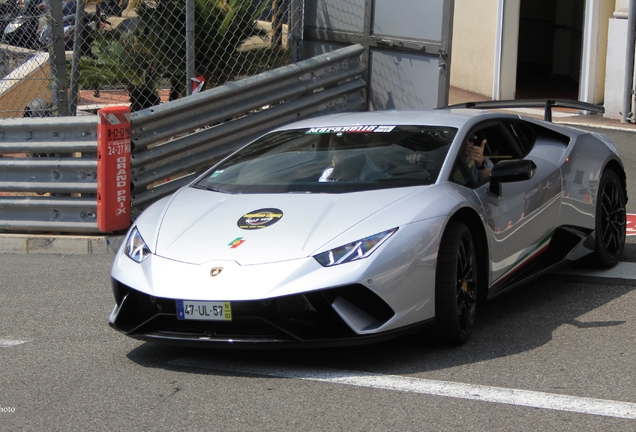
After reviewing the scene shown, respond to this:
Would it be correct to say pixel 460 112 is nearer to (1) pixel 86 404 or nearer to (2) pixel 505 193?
(2) pixel 505 193

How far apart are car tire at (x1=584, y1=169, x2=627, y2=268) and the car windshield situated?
1.66 meters

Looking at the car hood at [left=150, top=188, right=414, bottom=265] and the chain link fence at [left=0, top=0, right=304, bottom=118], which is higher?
the chain link fence at [left=0, top=0, right=304, bottom=118]

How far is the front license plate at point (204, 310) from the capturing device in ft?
15.1

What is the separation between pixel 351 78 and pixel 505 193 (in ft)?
17.9

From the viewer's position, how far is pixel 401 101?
10758mm

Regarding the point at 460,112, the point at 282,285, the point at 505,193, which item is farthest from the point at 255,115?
the point at 282,285

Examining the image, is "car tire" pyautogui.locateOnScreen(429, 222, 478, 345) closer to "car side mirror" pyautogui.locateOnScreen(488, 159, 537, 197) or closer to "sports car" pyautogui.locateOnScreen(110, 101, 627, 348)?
"sports car" pyautogui.locateOnScreen(110, 101, 627, 348)

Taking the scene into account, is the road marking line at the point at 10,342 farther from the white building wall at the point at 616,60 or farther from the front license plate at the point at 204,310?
the white building wall at the point at 616,60

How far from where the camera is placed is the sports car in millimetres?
4637

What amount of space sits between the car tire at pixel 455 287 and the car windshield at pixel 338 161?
42cm

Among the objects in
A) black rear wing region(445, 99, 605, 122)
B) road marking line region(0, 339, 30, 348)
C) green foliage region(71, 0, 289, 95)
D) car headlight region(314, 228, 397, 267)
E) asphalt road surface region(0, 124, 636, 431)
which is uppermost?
green foliage region(71, 0, 289, 95)

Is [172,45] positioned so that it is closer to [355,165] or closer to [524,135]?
[524,135]

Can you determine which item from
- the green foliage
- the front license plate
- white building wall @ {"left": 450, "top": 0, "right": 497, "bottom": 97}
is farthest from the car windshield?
white building wall @ {"left": 450, "top": 0, "right": 497, "bottom": 97}

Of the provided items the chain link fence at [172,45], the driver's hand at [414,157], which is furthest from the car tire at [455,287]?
the chain link fence at [172,45]
